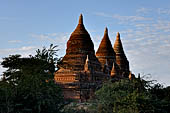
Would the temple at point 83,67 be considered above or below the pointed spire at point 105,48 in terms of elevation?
below

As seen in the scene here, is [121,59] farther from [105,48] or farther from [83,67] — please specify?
[83,67]

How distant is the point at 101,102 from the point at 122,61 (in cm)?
3934

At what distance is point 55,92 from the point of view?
1049 inches

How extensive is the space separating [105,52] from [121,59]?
727cm

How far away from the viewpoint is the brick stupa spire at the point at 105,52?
200 ft

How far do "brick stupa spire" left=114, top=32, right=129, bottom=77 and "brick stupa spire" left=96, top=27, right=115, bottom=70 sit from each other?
517 cm

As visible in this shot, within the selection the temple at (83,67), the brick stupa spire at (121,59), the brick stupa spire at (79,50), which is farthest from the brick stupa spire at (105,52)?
the brick stupa spire at (79,50)

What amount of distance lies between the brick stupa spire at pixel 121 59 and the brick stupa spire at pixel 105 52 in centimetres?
517

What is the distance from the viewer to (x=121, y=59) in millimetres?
68000

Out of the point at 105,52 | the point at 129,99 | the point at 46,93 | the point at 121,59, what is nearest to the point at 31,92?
the point at 46,93

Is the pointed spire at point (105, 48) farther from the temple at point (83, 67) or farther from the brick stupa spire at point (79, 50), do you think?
the brick stupa spire at point (79, 50)

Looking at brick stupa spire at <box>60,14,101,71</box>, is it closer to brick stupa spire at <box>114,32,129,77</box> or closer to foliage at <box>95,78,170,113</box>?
brick stupa spire at <box>114,32,129,77</box>

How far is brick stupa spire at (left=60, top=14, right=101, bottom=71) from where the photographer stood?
53.0 meters

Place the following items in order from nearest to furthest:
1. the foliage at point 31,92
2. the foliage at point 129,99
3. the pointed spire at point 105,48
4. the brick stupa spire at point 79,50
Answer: the foliage at point 31,92 < the foliage at point 129,99 < the brick stupa spire at point 79,50 < the pointed spire at point 105,48
